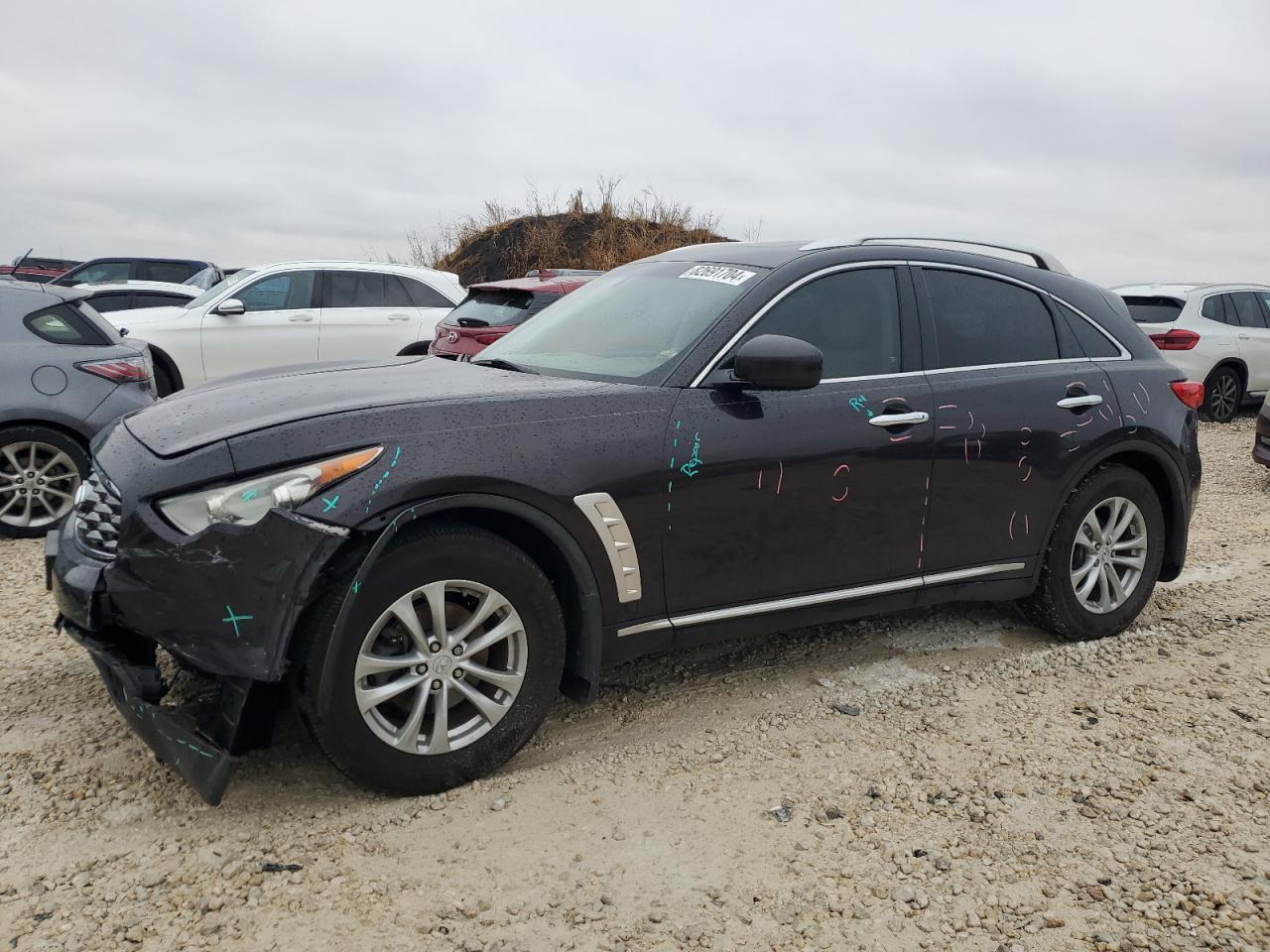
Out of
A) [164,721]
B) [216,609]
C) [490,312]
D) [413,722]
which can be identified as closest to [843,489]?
[413,722]

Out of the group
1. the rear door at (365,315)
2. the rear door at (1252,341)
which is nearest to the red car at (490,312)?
the rear door at (365,315)

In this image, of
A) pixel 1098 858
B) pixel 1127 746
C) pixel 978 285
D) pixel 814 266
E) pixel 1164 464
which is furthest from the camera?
pixel 1164 464

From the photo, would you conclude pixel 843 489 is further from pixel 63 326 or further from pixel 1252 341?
pixel 1252 341

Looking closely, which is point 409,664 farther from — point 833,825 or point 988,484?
point 988,484

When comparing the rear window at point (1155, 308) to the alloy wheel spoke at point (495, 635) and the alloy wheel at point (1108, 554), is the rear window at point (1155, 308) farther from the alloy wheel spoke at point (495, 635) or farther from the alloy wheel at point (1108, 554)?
the alloy wheel spoke at point (495, 635)

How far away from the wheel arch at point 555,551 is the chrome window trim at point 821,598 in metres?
0.15

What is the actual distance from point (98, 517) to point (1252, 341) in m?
Result: 13.8

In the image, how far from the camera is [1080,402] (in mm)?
4387

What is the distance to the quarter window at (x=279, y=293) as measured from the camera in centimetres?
1052

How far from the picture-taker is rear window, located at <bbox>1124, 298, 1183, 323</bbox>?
42.2ft

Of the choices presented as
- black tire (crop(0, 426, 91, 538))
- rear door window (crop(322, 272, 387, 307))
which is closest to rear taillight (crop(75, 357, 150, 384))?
black tire (crop(0, 426, 91, 538))

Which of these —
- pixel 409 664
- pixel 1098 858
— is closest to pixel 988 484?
pixel 1098 858

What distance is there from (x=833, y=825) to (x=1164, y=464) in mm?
2611

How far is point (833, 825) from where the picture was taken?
121 inches
